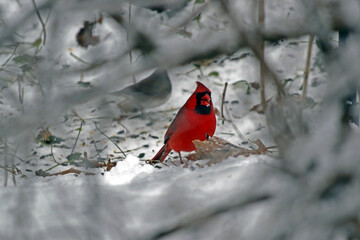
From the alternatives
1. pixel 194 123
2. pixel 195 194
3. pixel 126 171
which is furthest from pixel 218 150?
pixel 195 194

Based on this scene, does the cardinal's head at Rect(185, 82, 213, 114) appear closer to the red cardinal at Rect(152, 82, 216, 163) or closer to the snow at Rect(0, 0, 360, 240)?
the red cardinal at Rect(152, 82, 216, 163)

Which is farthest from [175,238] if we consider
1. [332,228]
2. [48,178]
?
[48,178]

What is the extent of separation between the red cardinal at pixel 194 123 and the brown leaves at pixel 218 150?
2.9 inches

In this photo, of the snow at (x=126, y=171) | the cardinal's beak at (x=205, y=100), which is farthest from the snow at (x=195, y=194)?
the cardinal's beak at (x=205, y=100)

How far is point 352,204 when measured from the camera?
0.67m

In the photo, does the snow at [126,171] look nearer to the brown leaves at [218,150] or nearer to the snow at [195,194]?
the snow at [195,194]

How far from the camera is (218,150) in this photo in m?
1.66

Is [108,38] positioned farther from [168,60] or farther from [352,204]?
[352,204]

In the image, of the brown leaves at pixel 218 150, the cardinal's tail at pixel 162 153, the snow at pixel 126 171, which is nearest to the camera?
the snow at pixel 126 171

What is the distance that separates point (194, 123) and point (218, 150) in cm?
17

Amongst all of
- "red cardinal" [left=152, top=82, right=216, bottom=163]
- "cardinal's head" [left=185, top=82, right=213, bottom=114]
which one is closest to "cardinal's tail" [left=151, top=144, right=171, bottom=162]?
"red cardinal" [left=152, top=82, right=216, bottom=163]

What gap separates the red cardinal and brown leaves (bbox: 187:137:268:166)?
7 cm

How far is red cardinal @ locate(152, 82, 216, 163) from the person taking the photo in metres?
1.79

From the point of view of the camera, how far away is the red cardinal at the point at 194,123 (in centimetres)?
179
